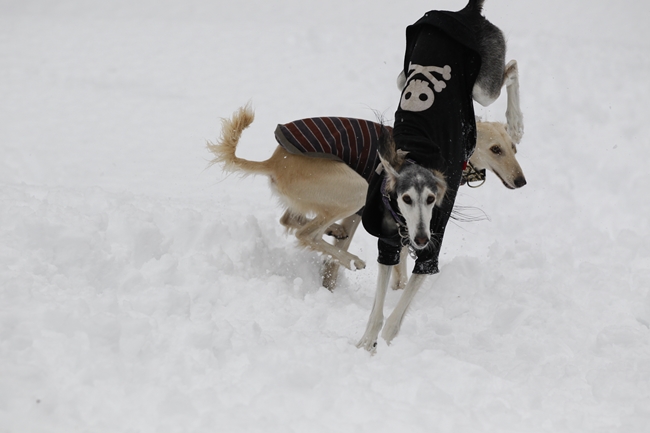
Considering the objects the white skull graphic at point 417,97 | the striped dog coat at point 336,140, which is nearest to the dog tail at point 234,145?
the striped dog coat at point 336,140

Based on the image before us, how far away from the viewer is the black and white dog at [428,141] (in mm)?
3299

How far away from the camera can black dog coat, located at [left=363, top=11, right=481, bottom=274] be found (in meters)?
3.49

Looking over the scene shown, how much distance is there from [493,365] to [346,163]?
1890 millimetres

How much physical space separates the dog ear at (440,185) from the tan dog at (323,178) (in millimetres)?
1188

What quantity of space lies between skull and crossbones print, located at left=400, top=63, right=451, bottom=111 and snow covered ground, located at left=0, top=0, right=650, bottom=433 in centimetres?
125

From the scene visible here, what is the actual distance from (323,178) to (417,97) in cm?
108

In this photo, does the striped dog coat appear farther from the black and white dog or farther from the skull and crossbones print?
the skull and crossbones print

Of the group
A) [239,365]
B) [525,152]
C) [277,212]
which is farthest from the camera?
[525,152]

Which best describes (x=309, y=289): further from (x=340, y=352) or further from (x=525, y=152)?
(x=525, y=152)

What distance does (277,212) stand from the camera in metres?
5.93

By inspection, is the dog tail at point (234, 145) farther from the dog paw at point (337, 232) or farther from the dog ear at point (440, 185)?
the dog ear at point (440, 185)

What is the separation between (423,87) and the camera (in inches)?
149

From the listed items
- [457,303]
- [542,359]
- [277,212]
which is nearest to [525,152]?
[277,212]

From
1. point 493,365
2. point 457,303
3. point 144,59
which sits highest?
point 493,365
